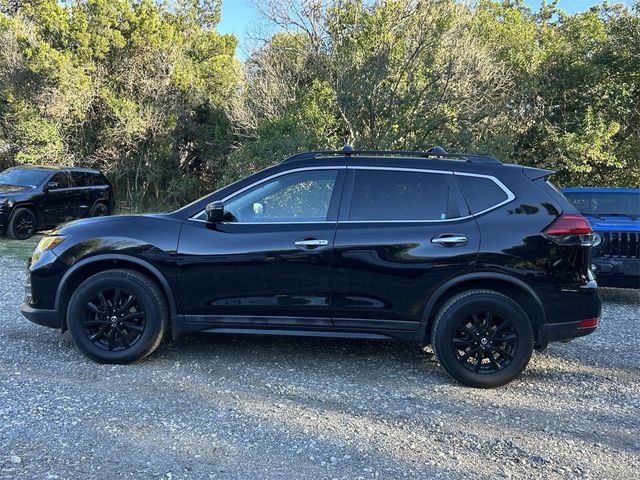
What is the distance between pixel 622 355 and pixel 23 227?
12264 millimetres

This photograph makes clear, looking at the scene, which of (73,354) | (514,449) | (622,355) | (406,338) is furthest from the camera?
(622,355)

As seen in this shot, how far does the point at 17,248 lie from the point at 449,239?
400 inches

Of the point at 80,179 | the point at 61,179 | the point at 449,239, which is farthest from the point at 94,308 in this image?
the point at 80,179

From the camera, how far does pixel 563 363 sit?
5.07 m

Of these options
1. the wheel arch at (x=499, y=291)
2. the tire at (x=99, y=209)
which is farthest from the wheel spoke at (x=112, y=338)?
the tire at (x=99, y=209)

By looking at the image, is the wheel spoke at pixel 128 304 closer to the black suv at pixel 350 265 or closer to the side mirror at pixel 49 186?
the black suv at pixel 350 265

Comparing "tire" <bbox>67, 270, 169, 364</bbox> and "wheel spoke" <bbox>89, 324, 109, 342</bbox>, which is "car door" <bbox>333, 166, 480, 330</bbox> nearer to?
"tire" <bbox>67, 270, 169, 364</bbox>

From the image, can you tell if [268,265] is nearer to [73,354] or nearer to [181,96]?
[73,354]

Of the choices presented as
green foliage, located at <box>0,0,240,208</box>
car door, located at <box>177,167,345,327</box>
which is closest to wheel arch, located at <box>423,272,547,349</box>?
car door, located at <box>177,167,345,327</box>

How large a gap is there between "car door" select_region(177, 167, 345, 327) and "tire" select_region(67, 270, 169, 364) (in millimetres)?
281

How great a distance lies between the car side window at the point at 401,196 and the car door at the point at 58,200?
10.9 metres

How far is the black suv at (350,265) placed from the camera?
4402mm

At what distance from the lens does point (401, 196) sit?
465 cm

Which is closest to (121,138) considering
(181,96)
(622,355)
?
(181,96)
